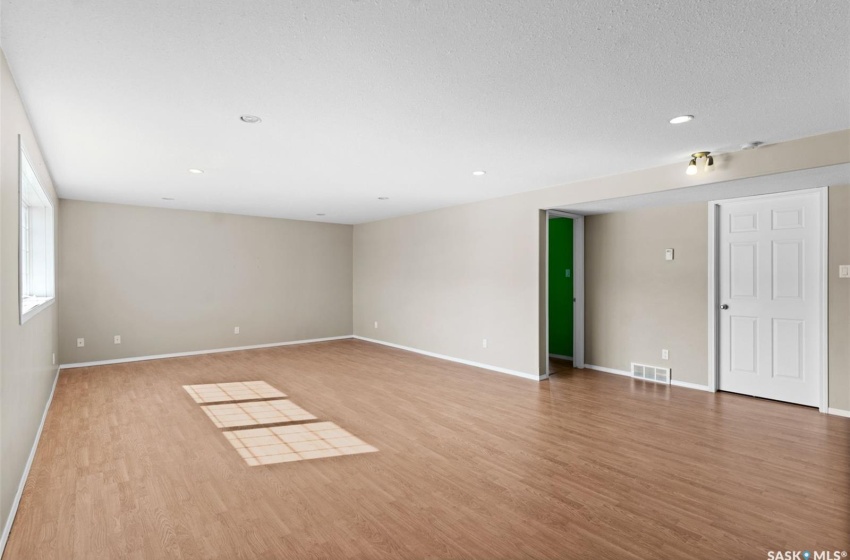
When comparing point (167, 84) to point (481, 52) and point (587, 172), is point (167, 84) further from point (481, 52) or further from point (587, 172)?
point (587, 172)

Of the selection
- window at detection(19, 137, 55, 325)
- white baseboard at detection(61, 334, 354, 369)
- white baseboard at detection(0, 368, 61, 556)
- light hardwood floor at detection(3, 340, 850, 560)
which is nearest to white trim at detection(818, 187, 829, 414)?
light hardwood floor at detection(3, 340, 850, 560)

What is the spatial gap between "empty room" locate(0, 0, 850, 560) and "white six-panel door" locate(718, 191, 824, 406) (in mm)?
27

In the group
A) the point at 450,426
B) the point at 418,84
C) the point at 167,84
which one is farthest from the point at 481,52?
the point at 450,426

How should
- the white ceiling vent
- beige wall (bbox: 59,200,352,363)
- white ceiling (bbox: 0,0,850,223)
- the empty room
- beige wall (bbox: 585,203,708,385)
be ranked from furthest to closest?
beige wall (bbox: 59,200,352,363)
the white ceiling vent
beige wall (bbox: 585,203,708,385)
the empty room
white ceiling (bbox: 0,0,850,223)

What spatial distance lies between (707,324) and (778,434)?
1.54 meters

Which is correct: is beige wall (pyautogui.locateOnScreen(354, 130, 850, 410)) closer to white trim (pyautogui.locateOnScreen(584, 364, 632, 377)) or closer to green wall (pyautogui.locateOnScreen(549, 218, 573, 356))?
white trim (pyautogui.locateOnScreen(584, 364, 632, 377))

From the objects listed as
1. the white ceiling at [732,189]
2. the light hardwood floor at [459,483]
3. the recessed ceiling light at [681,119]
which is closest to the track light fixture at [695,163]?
the white ceiling at [732,189]

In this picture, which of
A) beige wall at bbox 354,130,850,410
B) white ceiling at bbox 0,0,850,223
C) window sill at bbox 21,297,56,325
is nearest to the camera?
white ceiling at bbox 0,0,850,223

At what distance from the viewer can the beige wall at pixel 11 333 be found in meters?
2.09

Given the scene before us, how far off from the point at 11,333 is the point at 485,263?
4847 millimetres

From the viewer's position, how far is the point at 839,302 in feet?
12.8

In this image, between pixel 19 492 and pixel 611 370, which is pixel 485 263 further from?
pixel 19 492

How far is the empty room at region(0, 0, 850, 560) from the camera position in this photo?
1.99 m

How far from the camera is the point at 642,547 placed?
6.59 ft
